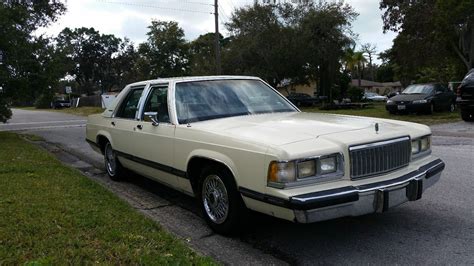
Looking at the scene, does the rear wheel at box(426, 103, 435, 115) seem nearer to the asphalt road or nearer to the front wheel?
the asphalt road

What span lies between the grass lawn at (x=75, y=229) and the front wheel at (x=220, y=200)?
0.51 m

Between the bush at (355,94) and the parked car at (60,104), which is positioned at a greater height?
the bush at (355,94)

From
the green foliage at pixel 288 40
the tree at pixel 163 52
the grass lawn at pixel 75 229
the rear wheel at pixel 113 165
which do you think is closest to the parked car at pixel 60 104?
the tree at pixel 163 52

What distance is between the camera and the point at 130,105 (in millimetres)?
6586

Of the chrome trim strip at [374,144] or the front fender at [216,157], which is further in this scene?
the front fender at [216,157]

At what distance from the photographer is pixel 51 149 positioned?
11781mm

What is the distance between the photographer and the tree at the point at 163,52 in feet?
177

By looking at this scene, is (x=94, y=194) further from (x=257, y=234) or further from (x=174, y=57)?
(x=174, y=57)

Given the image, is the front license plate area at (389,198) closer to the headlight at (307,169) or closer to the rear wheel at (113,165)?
the headlight at (307,169)

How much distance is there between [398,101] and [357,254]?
16794 millimetres

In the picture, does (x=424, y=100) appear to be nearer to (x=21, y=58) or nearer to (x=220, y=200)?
(x=21, y=58)

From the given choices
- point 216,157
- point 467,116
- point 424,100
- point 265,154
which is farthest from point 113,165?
point 424,100

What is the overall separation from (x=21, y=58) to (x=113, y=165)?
27.1 feet

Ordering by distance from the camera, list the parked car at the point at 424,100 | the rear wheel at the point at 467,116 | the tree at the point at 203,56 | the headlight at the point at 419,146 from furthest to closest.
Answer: the tree at the point at 203,56
the parked car at the point at 424,100
the rear wheel at the point at 467,116
the headlight at the point at 419,146
